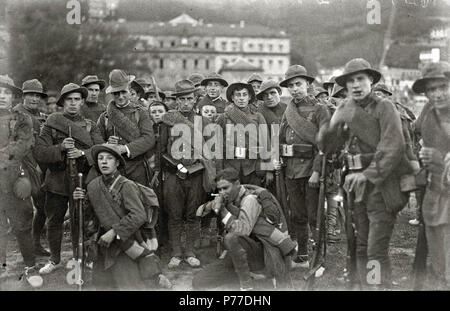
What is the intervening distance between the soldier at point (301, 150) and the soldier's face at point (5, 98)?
354 centimetres

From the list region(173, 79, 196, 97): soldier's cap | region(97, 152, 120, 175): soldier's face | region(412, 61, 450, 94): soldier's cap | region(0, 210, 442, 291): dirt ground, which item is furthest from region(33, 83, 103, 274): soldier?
region(412, 61, 450, 94): soldier's cap

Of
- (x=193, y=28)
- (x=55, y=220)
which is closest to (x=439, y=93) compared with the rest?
(x=55, y=220)

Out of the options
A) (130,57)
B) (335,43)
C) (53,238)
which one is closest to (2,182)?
(53,238)

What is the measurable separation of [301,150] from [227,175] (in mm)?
1370

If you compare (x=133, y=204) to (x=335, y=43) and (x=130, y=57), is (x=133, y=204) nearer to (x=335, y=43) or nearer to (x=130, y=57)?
(x=335, y=43)

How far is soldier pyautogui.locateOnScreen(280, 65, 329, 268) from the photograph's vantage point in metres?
6.81

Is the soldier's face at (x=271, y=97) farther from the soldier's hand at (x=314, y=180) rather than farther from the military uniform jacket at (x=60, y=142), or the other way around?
the military uniform jacket at (x=60, y=142)

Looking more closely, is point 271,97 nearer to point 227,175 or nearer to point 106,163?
point 227,175

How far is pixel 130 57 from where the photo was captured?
16.5 metres

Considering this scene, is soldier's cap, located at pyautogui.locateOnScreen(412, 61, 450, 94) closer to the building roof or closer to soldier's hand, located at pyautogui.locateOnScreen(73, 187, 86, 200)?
soldier's hand, located at pyautogui.locateOnScreen(73, 187, 86, 200)

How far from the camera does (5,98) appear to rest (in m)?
6.59

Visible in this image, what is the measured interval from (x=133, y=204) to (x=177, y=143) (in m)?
1.80

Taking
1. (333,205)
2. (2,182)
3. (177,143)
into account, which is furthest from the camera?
(333,205)

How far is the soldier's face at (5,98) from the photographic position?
6.54 metres
